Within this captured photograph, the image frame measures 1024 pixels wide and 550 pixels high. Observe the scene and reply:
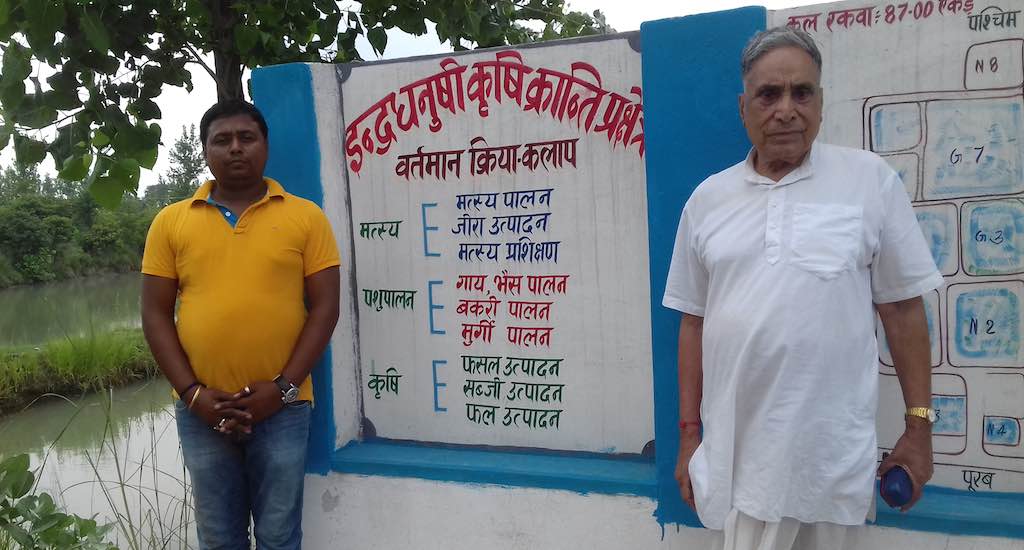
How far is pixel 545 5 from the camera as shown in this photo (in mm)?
4746

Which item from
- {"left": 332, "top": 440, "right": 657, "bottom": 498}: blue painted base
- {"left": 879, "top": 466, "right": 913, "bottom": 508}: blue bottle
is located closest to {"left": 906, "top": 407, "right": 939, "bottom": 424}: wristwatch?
{"left": 879, "top": 466, "right": 913, "bottom": 508}: blue bottle

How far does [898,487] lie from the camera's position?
1.65 m

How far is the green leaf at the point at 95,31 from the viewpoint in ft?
8.79

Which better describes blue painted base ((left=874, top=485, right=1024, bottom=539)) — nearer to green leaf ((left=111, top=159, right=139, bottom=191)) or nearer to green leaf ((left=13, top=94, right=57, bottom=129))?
green leaf ((left=111, top=159, right=139, bottom=191))

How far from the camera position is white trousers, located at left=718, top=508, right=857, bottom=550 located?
1.68 m

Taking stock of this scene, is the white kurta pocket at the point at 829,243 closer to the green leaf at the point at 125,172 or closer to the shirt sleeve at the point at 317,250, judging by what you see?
the shirt sleeve at the point at 317,250

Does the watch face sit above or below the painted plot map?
below

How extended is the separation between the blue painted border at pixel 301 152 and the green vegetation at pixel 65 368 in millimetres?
6293

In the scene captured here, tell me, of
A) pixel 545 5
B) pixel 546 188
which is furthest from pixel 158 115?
pixel 545 5

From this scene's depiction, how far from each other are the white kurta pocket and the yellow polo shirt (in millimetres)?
1454

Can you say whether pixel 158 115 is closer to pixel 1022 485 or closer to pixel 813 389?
pixel 813 389

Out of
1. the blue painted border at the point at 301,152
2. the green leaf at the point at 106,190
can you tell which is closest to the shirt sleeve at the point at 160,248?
the green leaf at the point at 106,190

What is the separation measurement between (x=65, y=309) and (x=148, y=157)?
568 inches

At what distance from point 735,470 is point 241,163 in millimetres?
1638
